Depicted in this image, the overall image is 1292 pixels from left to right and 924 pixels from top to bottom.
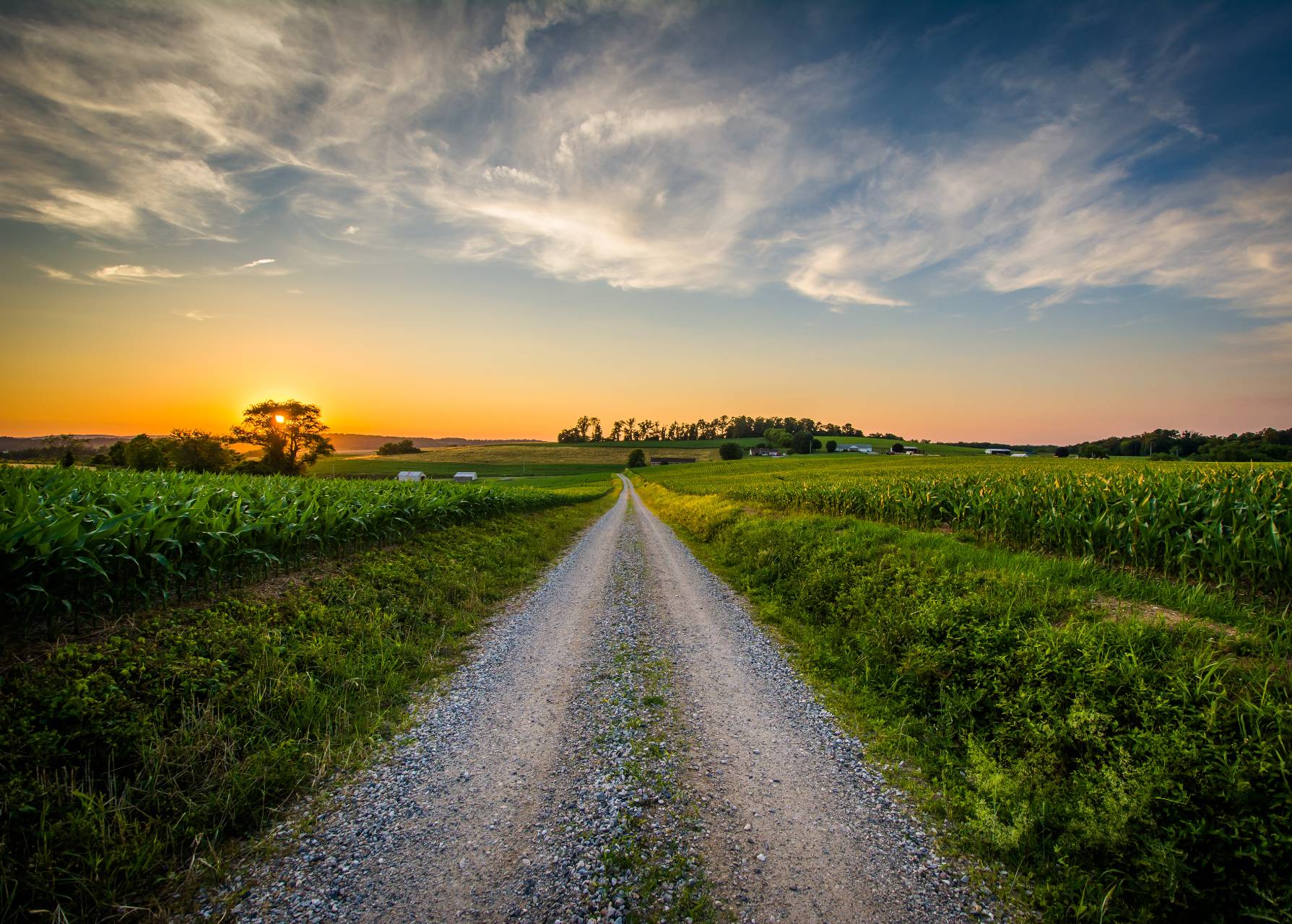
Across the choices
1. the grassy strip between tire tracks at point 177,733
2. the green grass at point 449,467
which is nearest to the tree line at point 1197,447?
the grassy strip between tire tracks at point 177,733

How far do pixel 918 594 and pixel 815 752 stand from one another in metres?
3.86

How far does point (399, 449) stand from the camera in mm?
142375

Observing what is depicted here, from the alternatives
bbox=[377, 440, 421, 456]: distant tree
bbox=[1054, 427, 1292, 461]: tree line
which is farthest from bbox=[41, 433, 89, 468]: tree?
bbox=[377, 440, 421, 456]: distant tree

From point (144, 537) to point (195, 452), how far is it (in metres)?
51.6

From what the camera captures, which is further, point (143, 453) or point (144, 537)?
point (143, 453)

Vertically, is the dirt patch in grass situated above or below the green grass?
above

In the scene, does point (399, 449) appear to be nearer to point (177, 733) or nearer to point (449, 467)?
point (449, 467)

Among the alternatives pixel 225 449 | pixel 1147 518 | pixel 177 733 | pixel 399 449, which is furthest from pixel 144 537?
pixel 399 449

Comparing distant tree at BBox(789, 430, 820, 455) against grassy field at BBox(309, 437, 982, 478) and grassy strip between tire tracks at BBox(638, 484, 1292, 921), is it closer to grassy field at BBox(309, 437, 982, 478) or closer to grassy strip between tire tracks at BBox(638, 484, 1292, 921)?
grassy field at BBox(309, 437, 982, 478)

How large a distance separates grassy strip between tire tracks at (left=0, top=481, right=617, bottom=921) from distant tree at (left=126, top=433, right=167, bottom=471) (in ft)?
156

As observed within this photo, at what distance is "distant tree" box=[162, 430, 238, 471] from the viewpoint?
1758 inches

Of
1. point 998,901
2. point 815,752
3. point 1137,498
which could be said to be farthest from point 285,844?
point 1137,498

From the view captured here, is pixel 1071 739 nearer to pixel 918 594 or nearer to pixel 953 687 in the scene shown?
pixel 953 687

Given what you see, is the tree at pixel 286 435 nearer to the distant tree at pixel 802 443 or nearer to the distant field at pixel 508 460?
the distant field at pixel 508 460
